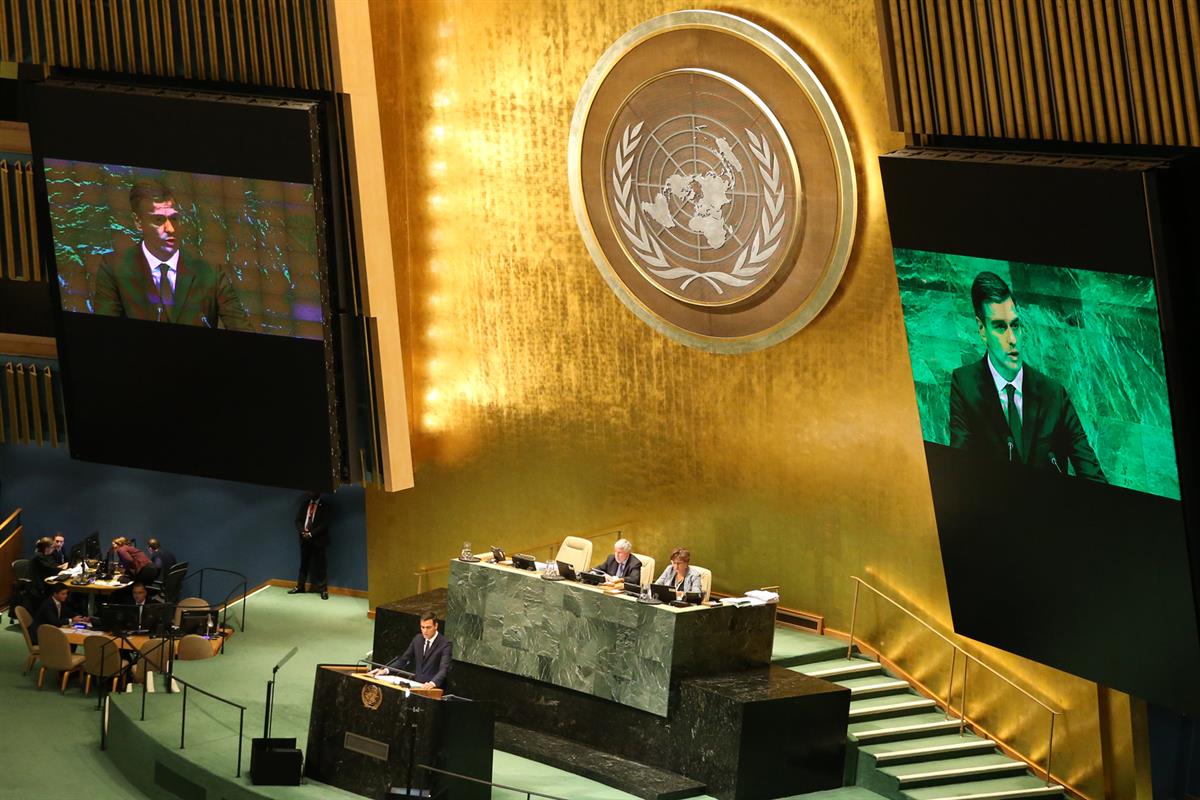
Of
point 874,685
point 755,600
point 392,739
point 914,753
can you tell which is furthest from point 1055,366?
point 392,739

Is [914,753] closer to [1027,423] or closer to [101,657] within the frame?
[1027,423]

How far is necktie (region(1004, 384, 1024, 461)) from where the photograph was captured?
10.1 meters

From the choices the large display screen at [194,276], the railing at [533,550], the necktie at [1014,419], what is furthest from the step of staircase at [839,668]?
the large display screen at [194,276]

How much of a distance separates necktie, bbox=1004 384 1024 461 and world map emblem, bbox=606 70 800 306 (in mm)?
3098

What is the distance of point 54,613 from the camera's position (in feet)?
47.5

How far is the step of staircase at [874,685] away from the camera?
493 inches

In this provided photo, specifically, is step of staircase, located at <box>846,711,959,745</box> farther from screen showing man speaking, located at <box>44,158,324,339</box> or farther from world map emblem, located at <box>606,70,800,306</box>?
screen showing man speaking, located at <box>44,158,324,339</box>

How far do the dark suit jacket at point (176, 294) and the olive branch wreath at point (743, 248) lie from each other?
10.2ft

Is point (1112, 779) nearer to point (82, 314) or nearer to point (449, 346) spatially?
point (449, 346)

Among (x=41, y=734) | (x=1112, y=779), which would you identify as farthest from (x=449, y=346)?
(x=1112, y=779)

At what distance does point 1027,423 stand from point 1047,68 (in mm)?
2017

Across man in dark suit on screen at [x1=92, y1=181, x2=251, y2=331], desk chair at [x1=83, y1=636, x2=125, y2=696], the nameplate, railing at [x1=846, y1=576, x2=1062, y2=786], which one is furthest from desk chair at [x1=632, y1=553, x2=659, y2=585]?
desk chair at [x1=83, y1=636, x2=125, y2=696]

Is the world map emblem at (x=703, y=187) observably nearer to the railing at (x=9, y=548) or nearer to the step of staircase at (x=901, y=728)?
the step of staircase at (x=901, y=728)

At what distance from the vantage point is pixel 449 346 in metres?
15.4
